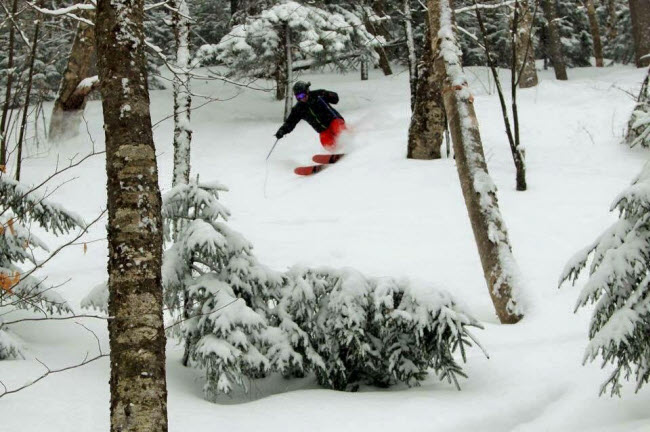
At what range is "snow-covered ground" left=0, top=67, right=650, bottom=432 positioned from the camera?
13.8ft

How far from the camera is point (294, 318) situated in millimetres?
5125

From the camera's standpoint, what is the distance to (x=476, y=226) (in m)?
6.62

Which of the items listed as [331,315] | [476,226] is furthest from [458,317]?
[476,226]

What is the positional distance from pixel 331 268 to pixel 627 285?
2.28 m

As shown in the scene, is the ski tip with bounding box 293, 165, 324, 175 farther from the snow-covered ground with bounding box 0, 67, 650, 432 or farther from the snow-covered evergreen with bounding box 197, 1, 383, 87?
the snow-covered evergreen with bounding box 197, 1, 383, 87

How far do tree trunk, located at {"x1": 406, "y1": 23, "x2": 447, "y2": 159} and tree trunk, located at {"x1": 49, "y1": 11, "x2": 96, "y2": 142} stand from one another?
24.4ft

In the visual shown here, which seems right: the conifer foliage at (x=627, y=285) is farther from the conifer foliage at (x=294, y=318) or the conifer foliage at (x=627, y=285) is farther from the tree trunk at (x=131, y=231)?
the tree trunk at (x=131, y=231)

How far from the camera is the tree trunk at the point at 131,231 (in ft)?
9.48

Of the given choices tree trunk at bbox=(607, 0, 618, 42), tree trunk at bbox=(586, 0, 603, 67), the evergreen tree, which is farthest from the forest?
tree trunk at bbox=(607, 0, 618, 42)

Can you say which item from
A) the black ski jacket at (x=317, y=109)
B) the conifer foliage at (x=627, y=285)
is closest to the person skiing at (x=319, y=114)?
the black ski jacket at (x=317, y=109)

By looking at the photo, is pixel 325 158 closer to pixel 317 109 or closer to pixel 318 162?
pixel 318 162

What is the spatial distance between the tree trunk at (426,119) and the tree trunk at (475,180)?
4351 mm

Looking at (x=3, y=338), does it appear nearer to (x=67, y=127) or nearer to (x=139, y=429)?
(x=139, y=429)

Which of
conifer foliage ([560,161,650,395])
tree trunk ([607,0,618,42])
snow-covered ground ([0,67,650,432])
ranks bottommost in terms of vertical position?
snow-covered ground ([0,67,650,432])
